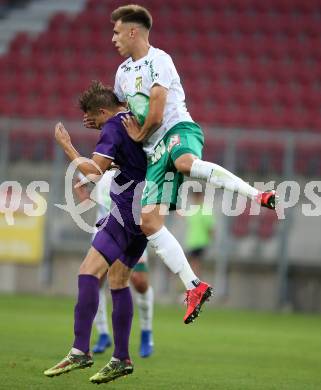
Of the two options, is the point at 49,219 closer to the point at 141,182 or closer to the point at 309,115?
the point at 309,115

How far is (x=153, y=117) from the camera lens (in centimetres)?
672

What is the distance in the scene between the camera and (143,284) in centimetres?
927

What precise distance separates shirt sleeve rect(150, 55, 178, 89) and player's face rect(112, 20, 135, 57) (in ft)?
0.71

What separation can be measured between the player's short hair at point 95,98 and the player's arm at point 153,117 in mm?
338

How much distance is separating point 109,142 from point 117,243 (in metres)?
0.69

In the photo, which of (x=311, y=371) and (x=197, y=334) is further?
(x=197, y=334)

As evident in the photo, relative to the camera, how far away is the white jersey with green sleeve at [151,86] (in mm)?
6863

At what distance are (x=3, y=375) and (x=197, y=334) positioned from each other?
5.22m

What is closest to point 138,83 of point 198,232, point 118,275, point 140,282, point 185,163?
point 185,163

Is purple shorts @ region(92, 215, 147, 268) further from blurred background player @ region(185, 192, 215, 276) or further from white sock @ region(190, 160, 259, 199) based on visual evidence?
blurred background player @ region(185, 192, 215, 276)

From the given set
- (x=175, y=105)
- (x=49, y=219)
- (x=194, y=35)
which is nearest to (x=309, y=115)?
(x=194, y=35)

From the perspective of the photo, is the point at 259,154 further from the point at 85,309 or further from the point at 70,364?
the point at 70,364

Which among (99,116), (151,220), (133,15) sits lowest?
(151,220)

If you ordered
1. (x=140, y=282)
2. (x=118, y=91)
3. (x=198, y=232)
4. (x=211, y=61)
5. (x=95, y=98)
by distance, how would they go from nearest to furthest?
(x=95, y=98), (x=118, y=91), (x=140, y=282), (x=198, y=232), (x=211, y=61)
